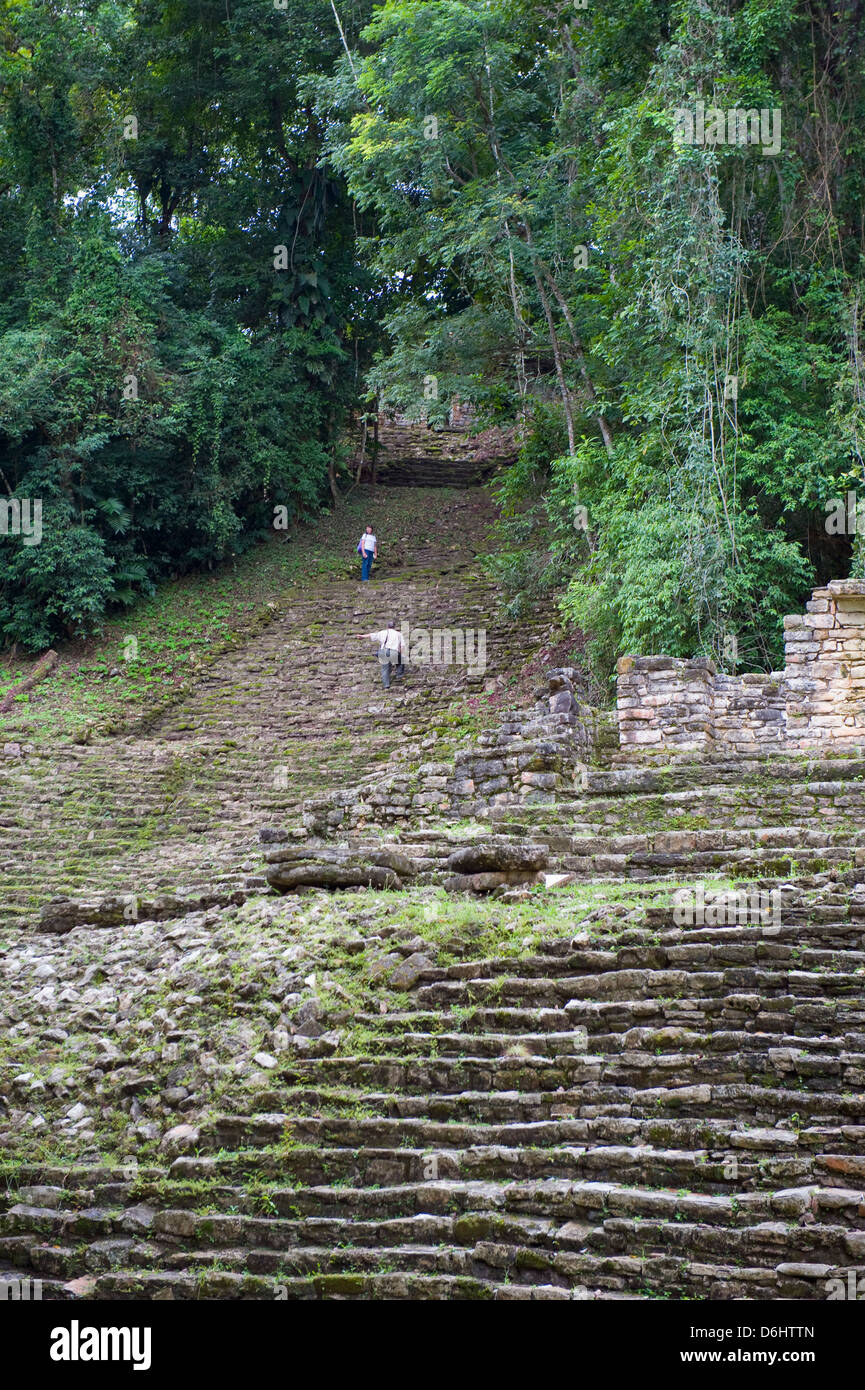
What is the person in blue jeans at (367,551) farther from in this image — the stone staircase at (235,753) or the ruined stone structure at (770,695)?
the ruined stone structure at (770,695)

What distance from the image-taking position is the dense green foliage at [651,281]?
13586 millimetres

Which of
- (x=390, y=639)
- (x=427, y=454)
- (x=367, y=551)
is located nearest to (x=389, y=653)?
(x=390, y=639)

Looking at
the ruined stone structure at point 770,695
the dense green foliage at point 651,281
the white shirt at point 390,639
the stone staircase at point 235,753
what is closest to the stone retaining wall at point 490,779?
the ruined stone structure at point 770,695

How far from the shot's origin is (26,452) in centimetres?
2003

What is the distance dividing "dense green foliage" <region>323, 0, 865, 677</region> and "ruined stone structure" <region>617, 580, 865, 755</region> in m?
0.85

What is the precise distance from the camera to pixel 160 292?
21.4 meters

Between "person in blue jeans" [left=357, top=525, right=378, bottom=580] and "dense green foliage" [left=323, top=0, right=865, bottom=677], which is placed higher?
"dense green foliage" [left=323, top=0, right=865, bottom=677]

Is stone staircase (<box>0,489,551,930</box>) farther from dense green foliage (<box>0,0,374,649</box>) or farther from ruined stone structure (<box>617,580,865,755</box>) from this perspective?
ruined stone structure (<box>617,580,865,755</box>)

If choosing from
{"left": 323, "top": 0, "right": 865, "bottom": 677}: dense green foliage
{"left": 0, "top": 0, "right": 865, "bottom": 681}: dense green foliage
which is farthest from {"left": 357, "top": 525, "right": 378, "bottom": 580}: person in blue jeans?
{"left": 323, "top": 0, "right": 865, "bottom": 677}: dense green foliage

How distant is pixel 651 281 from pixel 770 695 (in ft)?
16.3

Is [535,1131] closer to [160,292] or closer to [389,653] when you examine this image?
[389,653]

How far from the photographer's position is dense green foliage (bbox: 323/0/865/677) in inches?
535

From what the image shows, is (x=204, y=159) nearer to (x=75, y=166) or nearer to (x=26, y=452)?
(x=75, y=166)

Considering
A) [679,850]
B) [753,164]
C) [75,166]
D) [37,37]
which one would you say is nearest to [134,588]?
[75,166]
